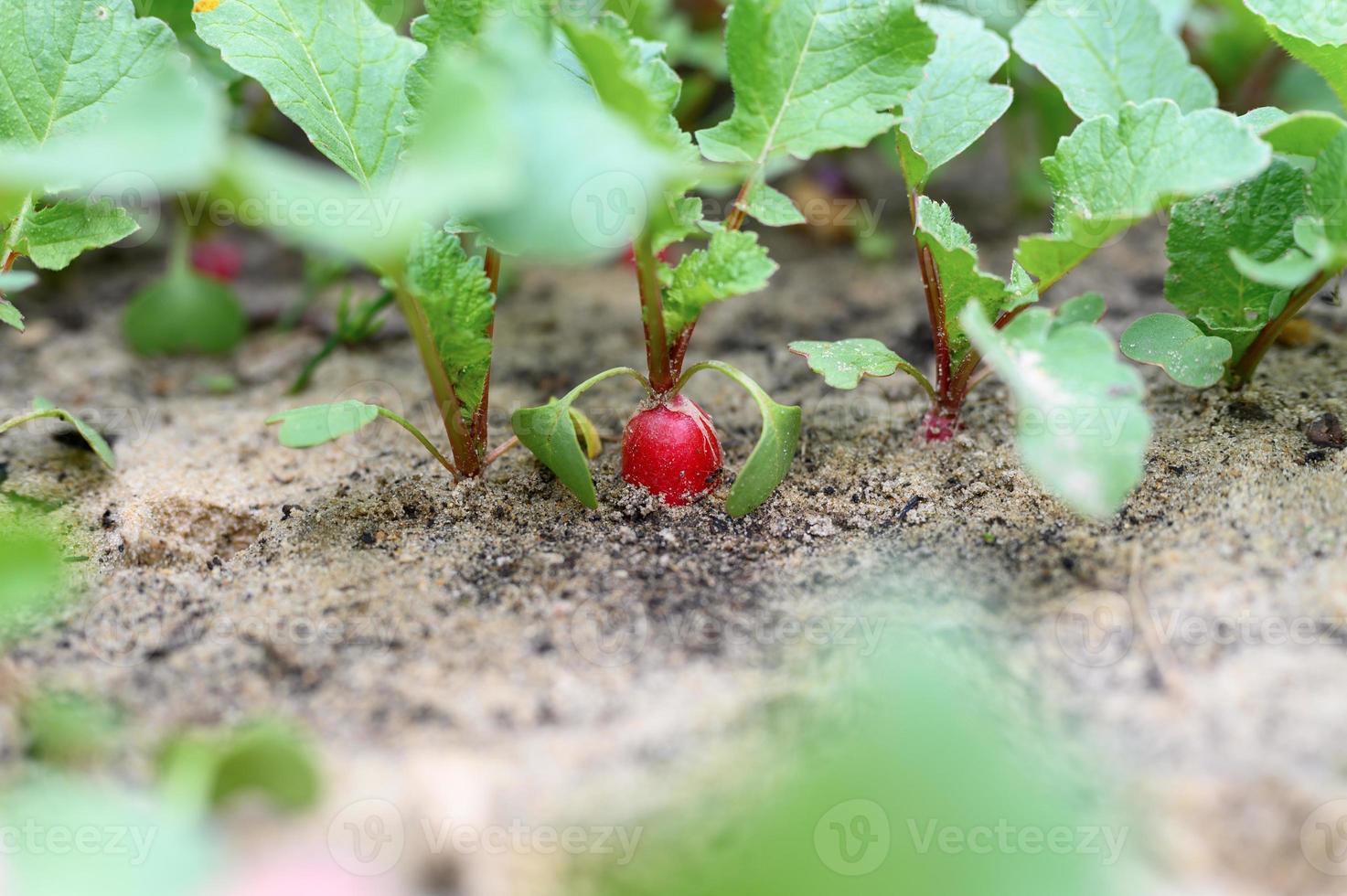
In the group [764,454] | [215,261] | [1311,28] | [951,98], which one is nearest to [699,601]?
[764,454]

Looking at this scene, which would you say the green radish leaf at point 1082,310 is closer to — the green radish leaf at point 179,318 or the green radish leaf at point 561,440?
the green radish leaf at point 561,440

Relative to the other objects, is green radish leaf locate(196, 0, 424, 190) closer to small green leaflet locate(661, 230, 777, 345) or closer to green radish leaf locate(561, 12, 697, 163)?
green radish leaf locate(561, 12, 697, 163)

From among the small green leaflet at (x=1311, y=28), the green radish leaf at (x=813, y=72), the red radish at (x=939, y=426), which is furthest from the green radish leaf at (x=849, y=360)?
the small green leaflet at (x=1311, y=28)

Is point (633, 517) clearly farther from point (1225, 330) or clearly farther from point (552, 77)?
point (1225, 330)

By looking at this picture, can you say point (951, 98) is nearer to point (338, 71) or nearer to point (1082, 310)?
point (1082, 310)

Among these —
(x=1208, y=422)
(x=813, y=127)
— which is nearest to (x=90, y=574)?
(x=813, y=127)
